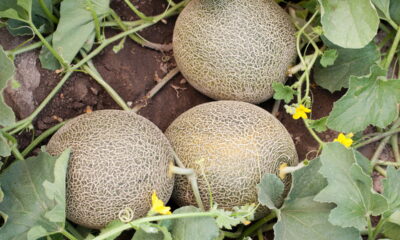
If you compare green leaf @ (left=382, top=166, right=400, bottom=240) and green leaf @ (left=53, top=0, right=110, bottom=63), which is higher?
green leaf @ (left=53, top=0, right=110, bottom=63)

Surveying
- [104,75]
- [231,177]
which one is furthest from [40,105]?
[231,177]

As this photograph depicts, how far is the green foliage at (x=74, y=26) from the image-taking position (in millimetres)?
1902

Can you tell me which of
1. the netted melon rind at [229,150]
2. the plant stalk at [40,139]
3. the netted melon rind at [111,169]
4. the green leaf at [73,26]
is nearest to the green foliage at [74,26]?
the green leaf at [73,26]

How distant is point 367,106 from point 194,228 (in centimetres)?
69

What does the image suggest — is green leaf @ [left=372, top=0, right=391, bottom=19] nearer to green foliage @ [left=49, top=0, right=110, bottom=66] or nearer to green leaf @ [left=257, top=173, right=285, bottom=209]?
green leaf @ [left=257, top=173, right=285, bottom=209]

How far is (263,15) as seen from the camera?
6.20 ft

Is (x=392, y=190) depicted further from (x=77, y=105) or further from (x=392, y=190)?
(x=77, y=105)

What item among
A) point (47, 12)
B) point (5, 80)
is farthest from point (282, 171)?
point (47, 12)

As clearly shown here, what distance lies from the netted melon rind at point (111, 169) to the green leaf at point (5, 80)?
217 millimetres

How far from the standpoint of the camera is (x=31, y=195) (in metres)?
1.59

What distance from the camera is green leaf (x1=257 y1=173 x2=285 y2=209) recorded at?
1.58 m

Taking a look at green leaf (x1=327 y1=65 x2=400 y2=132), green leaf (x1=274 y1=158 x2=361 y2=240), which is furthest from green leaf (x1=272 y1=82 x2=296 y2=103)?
green leaf (x1=274 y1=158 x2=361 y2=240)

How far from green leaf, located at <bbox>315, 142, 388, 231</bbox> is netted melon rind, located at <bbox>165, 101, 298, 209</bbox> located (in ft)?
0.81

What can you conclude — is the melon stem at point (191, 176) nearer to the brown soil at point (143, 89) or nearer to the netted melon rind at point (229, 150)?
the netted melon rind at point (229, 150)
